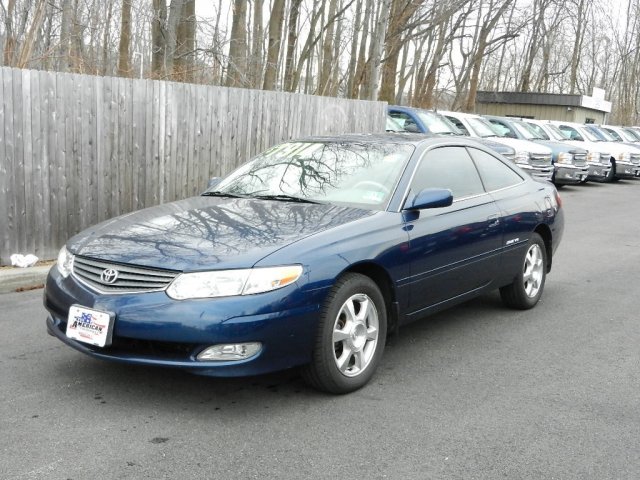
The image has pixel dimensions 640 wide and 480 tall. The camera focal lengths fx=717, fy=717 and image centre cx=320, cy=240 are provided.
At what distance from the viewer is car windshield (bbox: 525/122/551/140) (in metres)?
19.8

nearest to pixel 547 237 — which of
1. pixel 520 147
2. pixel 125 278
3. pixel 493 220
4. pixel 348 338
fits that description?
pixel 493 220

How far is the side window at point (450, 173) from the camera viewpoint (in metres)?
5.08

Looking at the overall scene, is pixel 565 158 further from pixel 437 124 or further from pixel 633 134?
pixel 633 134

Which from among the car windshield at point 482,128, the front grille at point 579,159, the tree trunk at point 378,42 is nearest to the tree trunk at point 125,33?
the tree trunk at point 378,42

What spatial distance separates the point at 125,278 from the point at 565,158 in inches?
644

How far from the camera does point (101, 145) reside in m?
8.21

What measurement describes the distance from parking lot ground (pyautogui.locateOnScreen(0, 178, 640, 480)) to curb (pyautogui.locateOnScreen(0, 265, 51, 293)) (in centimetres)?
109

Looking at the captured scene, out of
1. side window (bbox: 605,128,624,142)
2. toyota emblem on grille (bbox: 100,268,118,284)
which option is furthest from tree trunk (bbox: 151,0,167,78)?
side window (bbox: 605,128,624,142)

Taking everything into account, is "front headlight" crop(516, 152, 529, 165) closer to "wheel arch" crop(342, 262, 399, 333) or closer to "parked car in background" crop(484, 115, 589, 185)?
"parked car in background" crop(484, 115, 589, 185)

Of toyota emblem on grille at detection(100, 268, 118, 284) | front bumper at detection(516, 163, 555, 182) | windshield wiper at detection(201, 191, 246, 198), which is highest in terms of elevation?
windshield wiper at detection(201, 191, 246, 198)

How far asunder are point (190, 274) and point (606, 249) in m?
7.48

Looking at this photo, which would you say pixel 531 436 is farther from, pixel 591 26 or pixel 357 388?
pixel 591 26

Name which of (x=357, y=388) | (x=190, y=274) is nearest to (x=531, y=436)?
(x=357, y=388)

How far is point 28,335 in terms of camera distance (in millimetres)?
5211
